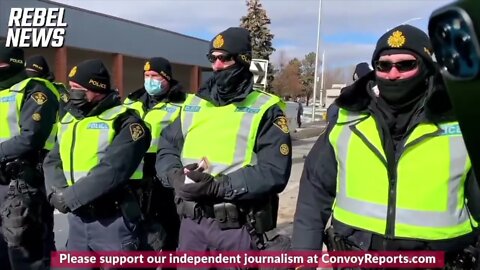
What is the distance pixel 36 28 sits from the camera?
19062 mm

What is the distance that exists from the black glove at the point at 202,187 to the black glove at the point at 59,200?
33.8 inches

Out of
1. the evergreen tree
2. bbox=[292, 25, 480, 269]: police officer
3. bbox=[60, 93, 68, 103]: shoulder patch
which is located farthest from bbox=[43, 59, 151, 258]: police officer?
the evergreen tree

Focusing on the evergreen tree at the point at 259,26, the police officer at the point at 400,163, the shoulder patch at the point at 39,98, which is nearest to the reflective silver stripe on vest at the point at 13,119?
the shoulder patch at the point at 39,98

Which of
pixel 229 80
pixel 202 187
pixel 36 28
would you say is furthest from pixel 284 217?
pixel 36 28

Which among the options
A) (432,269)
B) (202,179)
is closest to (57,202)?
(202,179)

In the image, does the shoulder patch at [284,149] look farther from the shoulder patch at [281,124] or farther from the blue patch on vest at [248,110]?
the blue patch on vest at [248,110]

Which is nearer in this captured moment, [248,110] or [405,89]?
[405,89]

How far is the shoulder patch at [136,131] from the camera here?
3.51 metres

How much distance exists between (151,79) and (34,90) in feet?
4.43

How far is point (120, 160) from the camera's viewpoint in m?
3.40

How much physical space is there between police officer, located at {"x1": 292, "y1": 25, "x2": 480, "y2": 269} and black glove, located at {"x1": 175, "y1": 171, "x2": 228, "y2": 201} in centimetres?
69

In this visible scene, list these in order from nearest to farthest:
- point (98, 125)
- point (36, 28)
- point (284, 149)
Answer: point (284, 149), point (98, 125), point (36, 28)

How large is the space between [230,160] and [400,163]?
1.21 meters

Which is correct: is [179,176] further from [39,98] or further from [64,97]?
[64,97]
